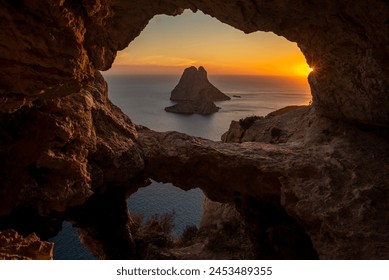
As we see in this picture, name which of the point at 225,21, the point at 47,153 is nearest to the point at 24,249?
the point at 47,153

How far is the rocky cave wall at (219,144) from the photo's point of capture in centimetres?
811

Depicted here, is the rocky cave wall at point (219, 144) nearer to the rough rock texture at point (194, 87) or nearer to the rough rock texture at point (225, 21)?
the rough rock texture at point (225, 21)

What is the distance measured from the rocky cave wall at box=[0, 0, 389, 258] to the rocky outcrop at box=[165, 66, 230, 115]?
83564 millimetres

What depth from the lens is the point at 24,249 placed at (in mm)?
8219

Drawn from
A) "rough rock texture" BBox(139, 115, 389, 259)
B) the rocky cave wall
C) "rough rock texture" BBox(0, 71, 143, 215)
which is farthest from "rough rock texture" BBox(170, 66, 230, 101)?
"rough rock texture" BBox(0, 71, 143, 215)

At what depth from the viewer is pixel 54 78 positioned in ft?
25.6

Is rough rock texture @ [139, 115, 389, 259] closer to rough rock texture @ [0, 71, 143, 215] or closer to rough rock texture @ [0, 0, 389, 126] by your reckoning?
rough rock texture @ [0, 0, 389, 126]

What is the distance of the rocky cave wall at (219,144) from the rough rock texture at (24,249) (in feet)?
11.9

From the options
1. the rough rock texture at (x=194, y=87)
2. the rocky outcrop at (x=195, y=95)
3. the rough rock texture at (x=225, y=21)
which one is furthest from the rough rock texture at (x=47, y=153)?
the rough rock texture at (x=194, y=87)

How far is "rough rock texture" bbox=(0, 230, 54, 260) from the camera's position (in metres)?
7.82

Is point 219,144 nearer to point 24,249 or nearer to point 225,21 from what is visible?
point 225,21

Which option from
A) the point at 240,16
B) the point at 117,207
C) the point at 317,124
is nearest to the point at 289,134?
the point at 317,124

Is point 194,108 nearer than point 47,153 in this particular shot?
No

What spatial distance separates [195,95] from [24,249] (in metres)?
110
